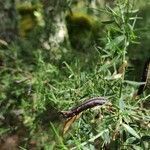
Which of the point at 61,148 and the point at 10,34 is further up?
the point at 61,148

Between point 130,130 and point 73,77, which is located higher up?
point 130,130

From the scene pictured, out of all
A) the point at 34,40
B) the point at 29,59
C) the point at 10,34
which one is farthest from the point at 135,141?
the point at 10,34

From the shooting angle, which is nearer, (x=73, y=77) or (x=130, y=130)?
(x=130, y=130)

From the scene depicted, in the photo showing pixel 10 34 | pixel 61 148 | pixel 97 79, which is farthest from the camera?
pixel 10 34

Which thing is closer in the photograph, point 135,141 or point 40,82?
point 135,141

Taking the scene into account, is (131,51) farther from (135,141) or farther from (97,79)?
(135,141)

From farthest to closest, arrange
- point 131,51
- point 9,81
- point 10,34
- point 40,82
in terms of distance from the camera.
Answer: point 10,34 < point 131,51 < point 9,81 < point 40,82

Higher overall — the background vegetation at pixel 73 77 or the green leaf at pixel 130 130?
the green leaf at pixel 130 130

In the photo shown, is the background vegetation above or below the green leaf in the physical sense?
below
